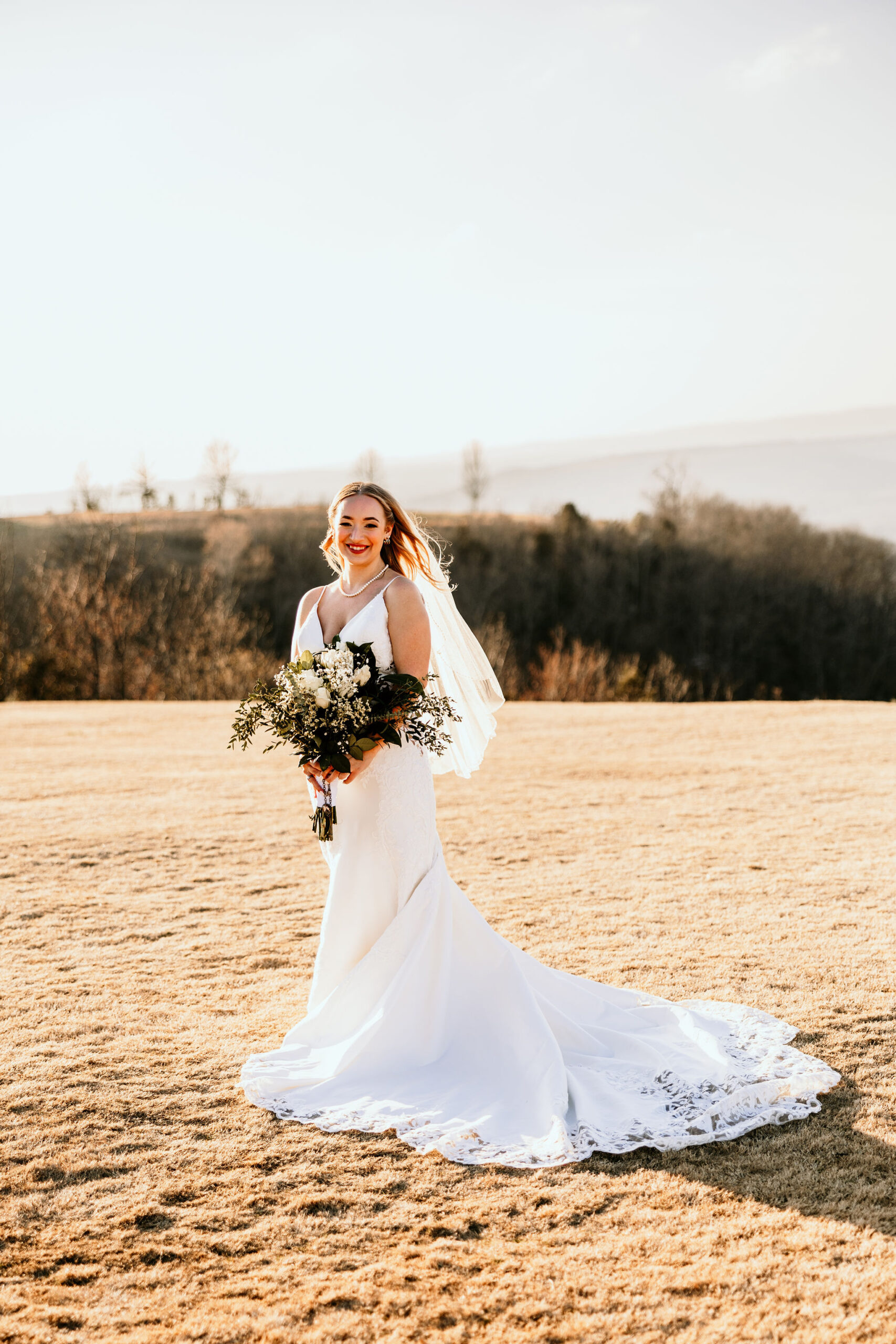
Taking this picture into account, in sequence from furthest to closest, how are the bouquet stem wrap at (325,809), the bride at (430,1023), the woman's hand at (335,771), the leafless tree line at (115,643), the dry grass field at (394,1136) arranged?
the leafless tree line at (115,643), the bouquet stem wrap at (325,809), the woman's hand at (335,771), the bride at (430,1023), the dry grass field at (394,1136)

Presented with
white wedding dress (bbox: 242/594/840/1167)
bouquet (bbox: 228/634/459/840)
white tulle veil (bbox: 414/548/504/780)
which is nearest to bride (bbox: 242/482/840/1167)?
white wedding dress (bbox: 242/594/840/1167)

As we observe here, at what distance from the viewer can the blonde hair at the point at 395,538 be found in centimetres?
450

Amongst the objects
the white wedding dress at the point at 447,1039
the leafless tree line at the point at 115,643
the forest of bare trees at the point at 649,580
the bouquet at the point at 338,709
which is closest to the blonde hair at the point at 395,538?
the white wedding dress at the point at 447,1039

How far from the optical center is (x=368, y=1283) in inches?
114

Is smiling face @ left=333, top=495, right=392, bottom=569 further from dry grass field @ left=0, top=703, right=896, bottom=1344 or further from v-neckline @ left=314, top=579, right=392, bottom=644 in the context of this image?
dry grass field @ left=0, top=703, right=896, bottom=1344

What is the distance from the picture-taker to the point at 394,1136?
3773 mm

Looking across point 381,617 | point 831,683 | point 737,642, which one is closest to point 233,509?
point 737,642

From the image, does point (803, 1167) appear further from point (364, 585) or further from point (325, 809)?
point (364, 585)

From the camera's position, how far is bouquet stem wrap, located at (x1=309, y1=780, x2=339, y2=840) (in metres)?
4.34

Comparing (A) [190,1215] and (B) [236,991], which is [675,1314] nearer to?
(A) [190,1215]

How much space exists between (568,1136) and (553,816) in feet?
21.3

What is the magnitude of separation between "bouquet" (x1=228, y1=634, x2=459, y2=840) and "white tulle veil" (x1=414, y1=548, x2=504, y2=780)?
85 cm

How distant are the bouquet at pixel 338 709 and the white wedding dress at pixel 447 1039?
0.15m

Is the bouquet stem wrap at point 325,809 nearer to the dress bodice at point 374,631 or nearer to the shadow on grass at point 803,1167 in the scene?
the dress bodice at point 374,631
